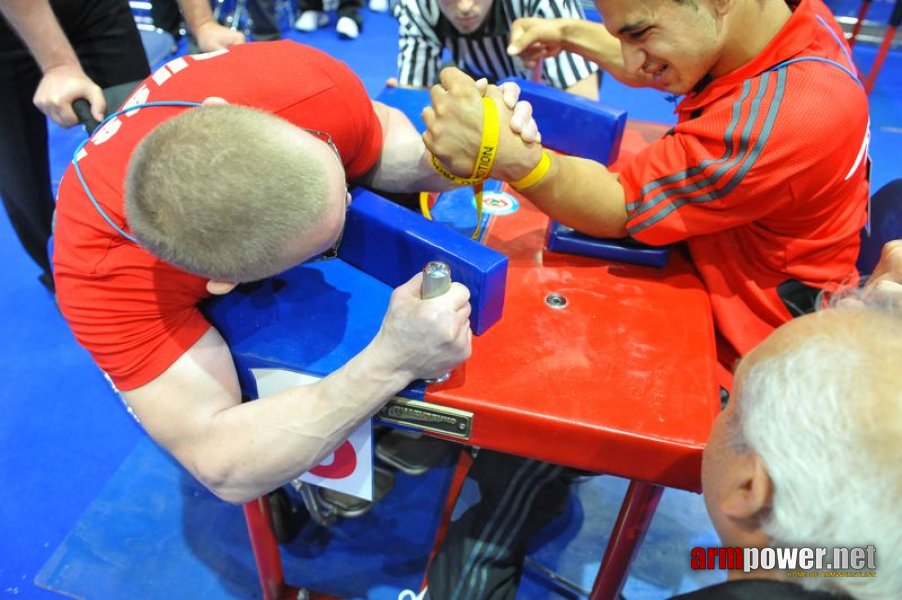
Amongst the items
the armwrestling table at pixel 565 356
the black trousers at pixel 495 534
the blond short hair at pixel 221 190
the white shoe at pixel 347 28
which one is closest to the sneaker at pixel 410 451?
the black trousers at pixel 495 534

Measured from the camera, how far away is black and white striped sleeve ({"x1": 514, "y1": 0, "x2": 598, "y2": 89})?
166cm

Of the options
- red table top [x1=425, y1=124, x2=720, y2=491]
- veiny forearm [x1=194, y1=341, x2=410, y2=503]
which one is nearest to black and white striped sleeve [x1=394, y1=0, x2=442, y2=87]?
red table top [x1=425, y1=124, x2=720, y2=491]

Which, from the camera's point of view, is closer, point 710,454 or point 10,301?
point 710,454

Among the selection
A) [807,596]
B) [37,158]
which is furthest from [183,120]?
[37,158]

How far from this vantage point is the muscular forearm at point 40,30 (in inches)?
49.1

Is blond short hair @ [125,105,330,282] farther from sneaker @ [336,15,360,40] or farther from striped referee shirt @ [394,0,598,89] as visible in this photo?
sneaker @ [336,15,360,40]

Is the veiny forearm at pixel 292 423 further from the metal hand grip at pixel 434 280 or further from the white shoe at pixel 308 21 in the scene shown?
the white shoe at pixel 308 21

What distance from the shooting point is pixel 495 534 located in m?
1.21

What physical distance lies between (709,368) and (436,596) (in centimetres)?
70

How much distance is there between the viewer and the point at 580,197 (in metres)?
1.01

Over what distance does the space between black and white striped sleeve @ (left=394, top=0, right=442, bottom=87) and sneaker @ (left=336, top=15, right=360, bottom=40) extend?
2330mm

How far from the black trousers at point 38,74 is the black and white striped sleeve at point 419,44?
0.74 meters

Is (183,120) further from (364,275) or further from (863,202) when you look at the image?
(863,202)

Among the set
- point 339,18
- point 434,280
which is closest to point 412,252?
point 434,280
